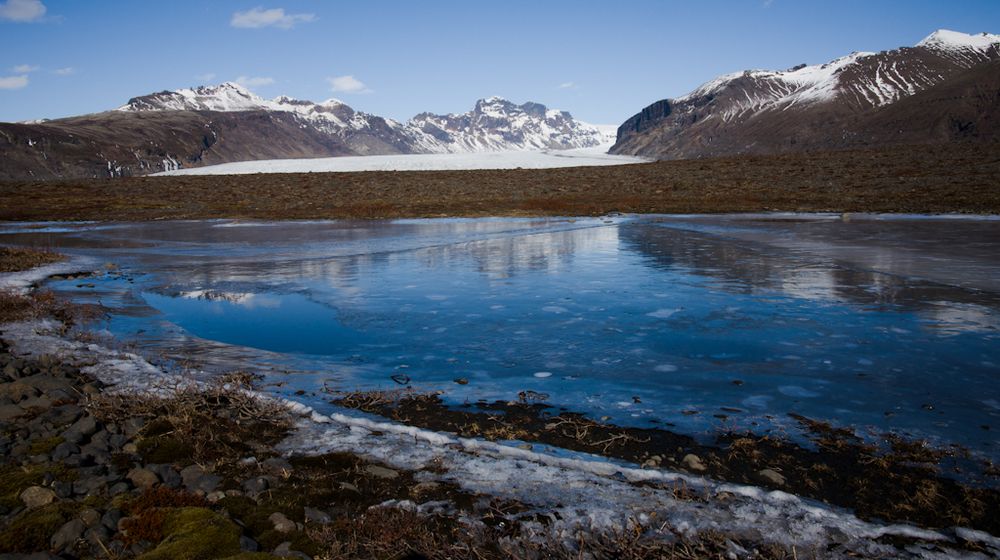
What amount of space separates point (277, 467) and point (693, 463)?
3.38m

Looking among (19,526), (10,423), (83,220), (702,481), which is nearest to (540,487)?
(702,481)

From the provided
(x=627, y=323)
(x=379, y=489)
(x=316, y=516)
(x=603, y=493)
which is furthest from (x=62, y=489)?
(x=627, y=323)

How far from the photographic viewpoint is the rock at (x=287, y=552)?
3840 millimetres

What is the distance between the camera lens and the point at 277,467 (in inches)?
199

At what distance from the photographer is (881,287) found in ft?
38.7

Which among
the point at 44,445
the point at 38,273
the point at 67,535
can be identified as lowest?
the point at 67,535

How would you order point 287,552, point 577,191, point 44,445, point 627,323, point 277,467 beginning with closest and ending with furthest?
point 287,552
point 277,467
point 44,445
point 627,323
point 577,191

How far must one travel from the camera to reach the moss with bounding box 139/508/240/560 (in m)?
3.80

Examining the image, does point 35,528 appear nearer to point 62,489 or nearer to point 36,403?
point 62,489

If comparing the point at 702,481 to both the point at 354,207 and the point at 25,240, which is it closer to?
the point at 25,240

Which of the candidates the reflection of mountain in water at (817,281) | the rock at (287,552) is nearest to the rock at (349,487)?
the rock at (287,552)

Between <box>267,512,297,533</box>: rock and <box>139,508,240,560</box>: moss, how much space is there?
24 centimetres

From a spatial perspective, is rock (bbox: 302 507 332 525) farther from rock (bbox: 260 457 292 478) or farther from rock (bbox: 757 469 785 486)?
rock (bbox: 757 469 785 486)

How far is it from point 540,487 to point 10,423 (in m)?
4.89
